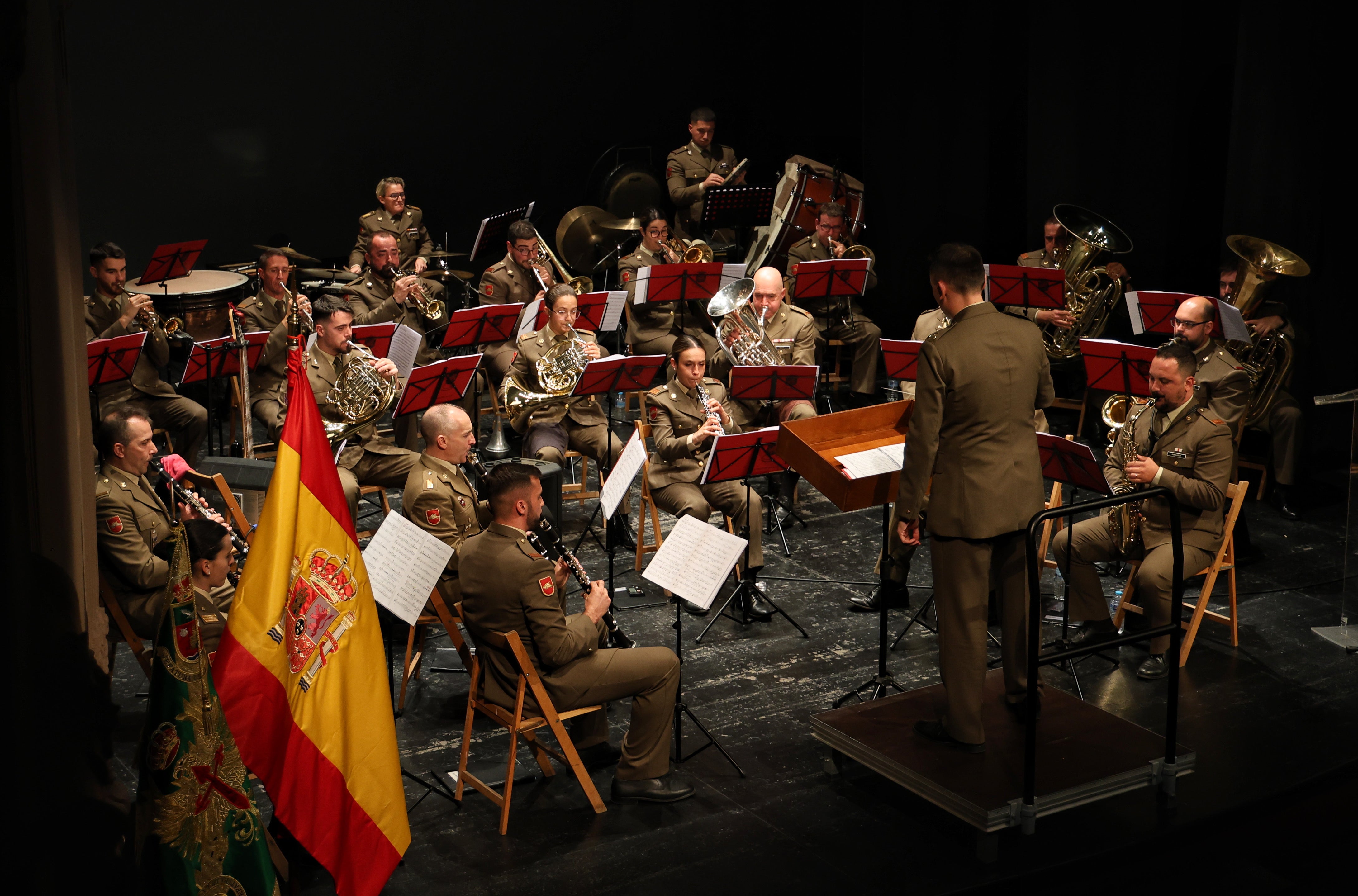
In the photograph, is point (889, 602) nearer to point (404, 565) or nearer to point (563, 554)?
point (563, 554)

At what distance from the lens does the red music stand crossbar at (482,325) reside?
26.0ft

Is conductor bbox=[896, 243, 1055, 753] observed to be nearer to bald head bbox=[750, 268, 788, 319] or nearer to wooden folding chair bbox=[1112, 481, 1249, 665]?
wooden folding chair bbox=[1112, 481, 1249, 665]

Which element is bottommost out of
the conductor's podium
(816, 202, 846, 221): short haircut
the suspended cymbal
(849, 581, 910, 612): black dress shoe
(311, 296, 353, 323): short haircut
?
(849, 581, 910, 612): black dress shoe

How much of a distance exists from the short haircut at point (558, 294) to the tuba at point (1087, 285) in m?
3.66

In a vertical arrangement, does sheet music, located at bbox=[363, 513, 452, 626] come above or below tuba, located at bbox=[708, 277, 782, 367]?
below

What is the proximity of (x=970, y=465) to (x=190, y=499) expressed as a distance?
3.56 m

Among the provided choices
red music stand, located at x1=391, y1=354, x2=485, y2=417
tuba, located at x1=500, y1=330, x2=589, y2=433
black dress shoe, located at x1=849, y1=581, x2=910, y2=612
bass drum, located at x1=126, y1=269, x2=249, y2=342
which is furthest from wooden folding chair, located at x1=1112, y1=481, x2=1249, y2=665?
bass drum, located at x1=126, y1=269, x2=249, y2=342

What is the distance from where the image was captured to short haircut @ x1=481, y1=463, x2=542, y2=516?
491 cm

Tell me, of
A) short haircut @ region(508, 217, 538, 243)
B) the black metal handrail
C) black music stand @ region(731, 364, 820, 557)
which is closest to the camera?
the black metal handrail

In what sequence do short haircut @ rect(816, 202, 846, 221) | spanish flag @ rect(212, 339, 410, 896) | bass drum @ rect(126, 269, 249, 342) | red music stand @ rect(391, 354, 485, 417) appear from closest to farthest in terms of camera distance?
spanish flag @ rect(212, 339, 410, 896), red music stand @ rect(391, 354, 485, 417), bass drum @ rect(126, 269, 249, 342), short haircut @ rect(816, 202, 846, 221)

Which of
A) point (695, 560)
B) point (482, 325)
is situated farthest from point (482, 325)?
point (695, 560)

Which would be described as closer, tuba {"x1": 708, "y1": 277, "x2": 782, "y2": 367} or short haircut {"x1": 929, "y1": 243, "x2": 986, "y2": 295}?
short haircut {"x1": 929, "y1": 243, "x2": 986, "y2": 295}

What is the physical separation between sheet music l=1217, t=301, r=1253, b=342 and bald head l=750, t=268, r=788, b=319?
2.78 meters

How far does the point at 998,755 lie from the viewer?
4906mm
